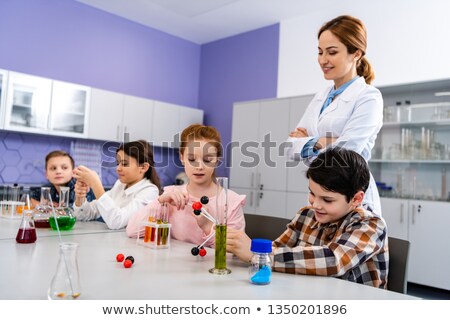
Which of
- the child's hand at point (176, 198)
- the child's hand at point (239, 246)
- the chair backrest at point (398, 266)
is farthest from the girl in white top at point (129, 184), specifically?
the chair backrest at point (398, 266)

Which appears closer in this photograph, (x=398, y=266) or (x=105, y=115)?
(x=398, y=266)

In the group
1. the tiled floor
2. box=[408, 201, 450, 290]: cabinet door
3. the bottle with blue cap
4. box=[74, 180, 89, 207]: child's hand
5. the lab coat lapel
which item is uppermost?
the lab coat lapel

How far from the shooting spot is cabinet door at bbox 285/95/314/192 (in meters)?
3.66

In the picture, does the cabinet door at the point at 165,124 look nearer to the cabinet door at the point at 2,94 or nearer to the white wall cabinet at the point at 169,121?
the white wall cabinet at the point at 169,121

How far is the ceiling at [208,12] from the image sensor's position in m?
4.02

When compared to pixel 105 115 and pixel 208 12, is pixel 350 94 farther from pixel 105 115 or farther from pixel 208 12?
pixel 208 12

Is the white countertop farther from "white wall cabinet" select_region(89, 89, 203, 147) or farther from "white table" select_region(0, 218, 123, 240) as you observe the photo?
"white wall cabinet" select_region(89, 89, 203, 147)

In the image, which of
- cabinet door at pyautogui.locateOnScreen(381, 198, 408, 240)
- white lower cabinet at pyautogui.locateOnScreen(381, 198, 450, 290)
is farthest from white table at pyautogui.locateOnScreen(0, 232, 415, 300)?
cabinet door at pyautogui.locateOnScreen(381, 198, 408, 240)

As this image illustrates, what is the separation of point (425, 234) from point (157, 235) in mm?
2569

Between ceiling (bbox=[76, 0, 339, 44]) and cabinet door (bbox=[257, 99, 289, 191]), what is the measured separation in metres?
1.04

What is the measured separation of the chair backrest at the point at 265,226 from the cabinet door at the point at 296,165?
202 cm

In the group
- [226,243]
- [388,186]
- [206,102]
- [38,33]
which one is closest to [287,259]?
[226,243]

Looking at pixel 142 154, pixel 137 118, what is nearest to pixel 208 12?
pixel 137 118

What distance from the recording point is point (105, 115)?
3988mm
